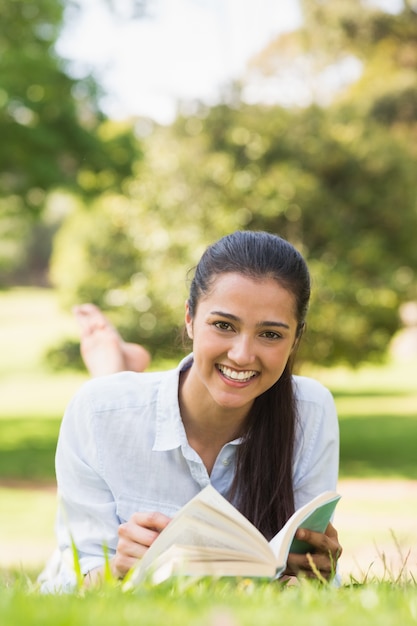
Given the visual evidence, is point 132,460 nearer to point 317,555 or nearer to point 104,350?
point 317,555

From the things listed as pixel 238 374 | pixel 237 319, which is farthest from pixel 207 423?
pixel 237 319

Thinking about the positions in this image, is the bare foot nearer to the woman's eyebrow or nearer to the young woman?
the young woman

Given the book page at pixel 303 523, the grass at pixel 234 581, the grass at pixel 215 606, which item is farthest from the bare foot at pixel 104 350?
the grass at pixel 215 606

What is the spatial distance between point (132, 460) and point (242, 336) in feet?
1.83

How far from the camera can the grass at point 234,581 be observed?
5.40 ft

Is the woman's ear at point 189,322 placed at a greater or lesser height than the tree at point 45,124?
lesser

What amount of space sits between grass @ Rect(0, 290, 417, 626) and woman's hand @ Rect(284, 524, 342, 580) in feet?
0.30

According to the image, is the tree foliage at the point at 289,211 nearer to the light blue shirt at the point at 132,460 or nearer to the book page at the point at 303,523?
the light blue shirt at the point at 132,460

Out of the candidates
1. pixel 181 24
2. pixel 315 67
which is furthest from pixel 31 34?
pixel 315 67

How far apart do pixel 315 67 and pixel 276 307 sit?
26.4m

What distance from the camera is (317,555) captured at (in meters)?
2.62

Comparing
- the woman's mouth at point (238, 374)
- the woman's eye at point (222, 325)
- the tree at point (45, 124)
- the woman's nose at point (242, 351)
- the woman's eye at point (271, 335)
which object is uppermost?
the tree at point (45, 124)

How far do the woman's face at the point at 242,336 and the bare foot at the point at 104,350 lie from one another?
1975 millimetres

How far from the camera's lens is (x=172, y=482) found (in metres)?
3.11
